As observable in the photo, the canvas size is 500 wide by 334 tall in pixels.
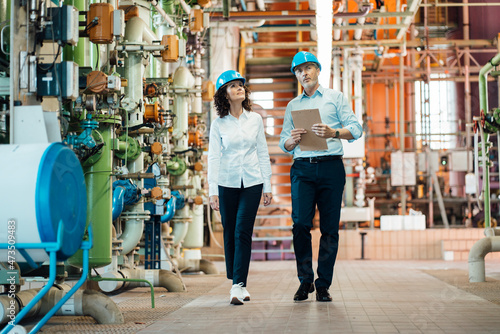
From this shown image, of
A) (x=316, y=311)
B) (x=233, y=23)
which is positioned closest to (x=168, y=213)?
(x=316, y=311)

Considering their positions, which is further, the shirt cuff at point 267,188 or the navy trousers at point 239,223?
the shirt cuff at point 267,188

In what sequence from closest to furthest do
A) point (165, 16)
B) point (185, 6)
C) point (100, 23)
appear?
1. point (100, 23)
2. point (165, 16)
3. point (185, 6)

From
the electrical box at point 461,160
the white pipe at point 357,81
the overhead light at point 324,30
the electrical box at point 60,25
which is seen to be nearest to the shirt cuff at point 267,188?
the electrical box at point 60,25

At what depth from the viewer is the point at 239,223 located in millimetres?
4512

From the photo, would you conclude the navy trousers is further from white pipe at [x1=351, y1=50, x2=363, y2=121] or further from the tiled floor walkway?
white pipe at [x1=351, y1=50, x2=363, y2=121]

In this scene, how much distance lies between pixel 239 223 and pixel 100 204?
3.19 feet

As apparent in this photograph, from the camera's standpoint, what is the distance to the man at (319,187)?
4.50 meters

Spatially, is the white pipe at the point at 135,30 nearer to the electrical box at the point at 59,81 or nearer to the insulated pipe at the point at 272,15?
the electrical box at the point at 59,81

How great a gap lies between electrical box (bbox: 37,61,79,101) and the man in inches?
64.4

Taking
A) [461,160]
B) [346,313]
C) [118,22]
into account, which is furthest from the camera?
[461,160]

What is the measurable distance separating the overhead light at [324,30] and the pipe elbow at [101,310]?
521cm

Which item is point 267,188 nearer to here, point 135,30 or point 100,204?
point 100,204

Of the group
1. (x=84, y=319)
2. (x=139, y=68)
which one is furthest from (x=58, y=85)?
(x=139, y=68)

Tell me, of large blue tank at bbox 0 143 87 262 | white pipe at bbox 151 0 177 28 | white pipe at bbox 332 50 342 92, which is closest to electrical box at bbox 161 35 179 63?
white pipe at bbox 151 0 177 28
